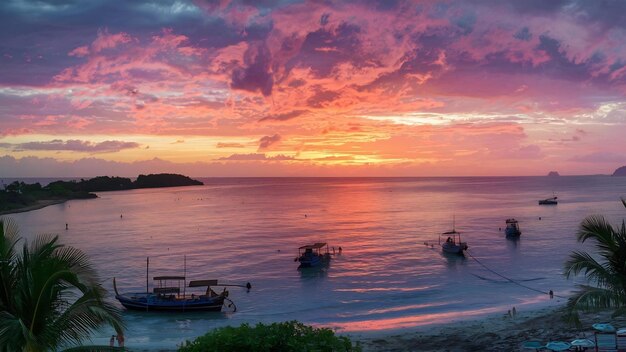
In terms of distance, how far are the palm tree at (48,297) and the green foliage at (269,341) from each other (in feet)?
5.57

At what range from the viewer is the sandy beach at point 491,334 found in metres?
25.2

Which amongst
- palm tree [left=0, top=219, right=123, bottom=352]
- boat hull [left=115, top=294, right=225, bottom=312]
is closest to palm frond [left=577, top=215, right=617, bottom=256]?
palm tree [left=0, top=219, right=123, bottom=352]

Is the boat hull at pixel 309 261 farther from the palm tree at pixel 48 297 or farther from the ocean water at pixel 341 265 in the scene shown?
the palm tree at pixel 48 297

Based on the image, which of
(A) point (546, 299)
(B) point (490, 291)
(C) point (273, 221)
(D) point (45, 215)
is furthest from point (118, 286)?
(D) point (45, 215)

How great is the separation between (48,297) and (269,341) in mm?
3948

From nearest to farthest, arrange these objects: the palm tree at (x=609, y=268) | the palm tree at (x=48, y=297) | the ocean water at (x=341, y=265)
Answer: the palm tree at (x=48, y=297) → the palm tree at (x=609, y=268) → the ocean water at (x=341, y=265)

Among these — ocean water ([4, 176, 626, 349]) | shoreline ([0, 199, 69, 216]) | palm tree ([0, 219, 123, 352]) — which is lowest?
ocean water ([4, 176, 626, 349])

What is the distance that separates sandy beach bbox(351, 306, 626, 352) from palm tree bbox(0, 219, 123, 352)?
1949 cm

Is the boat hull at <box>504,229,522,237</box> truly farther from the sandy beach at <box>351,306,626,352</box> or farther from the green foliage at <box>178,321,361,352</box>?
the green foliage at <box>178,321,361,352</box>

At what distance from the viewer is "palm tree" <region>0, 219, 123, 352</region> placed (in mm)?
8492

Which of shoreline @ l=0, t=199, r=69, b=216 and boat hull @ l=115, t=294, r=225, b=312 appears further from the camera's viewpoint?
shoreline @ l=0, t=199, r=69, b=216

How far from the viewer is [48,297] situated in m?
8.65

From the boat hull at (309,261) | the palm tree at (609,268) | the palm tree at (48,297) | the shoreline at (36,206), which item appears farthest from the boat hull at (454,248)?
the shoreline at (36,206)

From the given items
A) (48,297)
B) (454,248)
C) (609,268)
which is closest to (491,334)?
(609,268)
